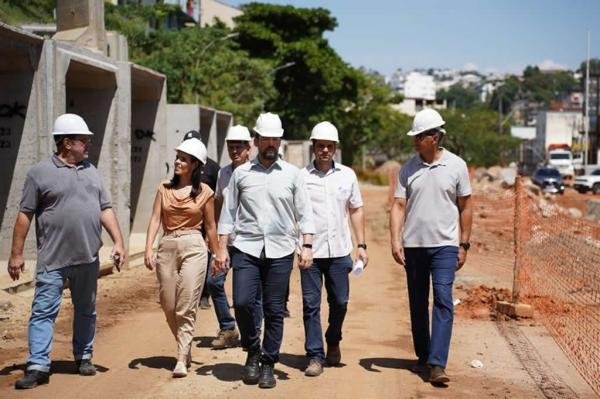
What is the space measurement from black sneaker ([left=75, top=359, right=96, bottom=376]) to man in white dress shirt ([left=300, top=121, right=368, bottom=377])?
1725mm

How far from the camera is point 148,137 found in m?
17.9

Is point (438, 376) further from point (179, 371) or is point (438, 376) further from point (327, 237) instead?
point (179, 371)

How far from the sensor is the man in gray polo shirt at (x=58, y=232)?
22.9 feet

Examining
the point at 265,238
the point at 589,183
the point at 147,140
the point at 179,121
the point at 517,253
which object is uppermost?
the point at 179,121

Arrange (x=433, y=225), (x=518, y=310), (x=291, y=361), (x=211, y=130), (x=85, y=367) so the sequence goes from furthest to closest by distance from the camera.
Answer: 1. (x=211, y=130)
2. (x=518, y=310)
3. (x=291, y=361)
4. (x=433, y=225)
5. (x=85, y=367)

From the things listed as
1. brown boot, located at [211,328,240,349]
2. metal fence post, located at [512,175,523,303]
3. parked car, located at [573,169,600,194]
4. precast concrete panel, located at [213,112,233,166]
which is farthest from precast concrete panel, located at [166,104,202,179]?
parked car, located at [573,169,600,194]

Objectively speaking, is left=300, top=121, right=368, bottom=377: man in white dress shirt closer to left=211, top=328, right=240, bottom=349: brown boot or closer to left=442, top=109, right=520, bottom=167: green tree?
left=211, top=328, right=240, bottom=349: brown boot

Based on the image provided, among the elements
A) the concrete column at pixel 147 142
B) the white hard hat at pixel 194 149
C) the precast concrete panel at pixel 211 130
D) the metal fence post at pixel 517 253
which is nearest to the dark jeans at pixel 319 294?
the white hard hat at pixel 194 149

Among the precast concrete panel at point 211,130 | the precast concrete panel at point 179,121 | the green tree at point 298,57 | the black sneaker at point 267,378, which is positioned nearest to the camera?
the black sneaker at point 267,378

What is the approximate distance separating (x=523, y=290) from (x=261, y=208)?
21.3ft

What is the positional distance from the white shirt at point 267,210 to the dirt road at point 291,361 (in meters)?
1.12

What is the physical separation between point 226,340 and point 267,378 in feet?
5.13

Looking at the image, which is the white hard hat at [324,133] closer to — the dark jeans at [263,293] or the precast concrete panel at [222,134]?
the dark jeans at [263,293]

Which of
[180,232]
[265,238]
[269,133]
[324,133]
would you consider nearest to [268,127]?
[269,133]
